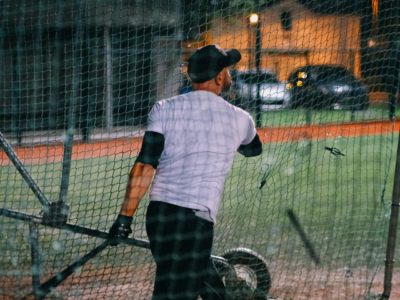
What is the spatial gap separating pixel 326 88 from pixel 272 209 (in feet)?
4.36

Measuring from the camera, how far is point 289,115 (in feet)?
24.1

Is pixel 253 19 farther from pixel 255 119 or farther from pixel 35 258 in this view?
pixel 35 258

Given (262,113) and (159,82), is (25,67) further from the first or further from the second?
(262,113)

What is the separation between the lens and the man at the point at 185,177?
3.99 m

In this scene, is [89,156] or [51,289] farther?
[89,156]

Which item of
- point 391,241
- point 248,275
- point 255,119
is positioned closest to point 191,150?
point 248,275

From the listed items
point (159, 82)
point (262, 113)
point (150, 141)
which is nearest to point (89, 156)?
point (159, 82)

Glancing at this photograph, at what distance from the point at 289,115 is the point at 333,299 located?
2.22 meters

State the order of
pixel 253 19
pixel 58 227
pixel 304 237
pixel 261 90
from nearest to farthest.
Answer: pixel 58 227, pixel 304 237, pixel 253 19, pixel 261 90

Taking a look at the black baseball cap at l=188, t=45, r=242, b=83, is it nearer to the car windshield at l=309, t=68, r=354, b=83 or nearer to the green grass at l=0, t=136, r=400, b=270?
the green grass at l=0, t=136, r=400, b=270

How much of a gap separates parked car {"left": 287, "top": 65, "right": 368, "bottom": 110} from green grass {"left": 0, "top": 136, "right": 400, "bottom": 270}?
1.64 feet

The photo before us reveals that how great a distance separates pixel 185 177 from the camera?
13.1 ft

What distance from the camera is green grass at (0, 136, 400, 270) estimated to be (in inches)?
257

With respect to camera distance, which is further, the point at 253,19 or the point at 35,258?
the point at 253,19
